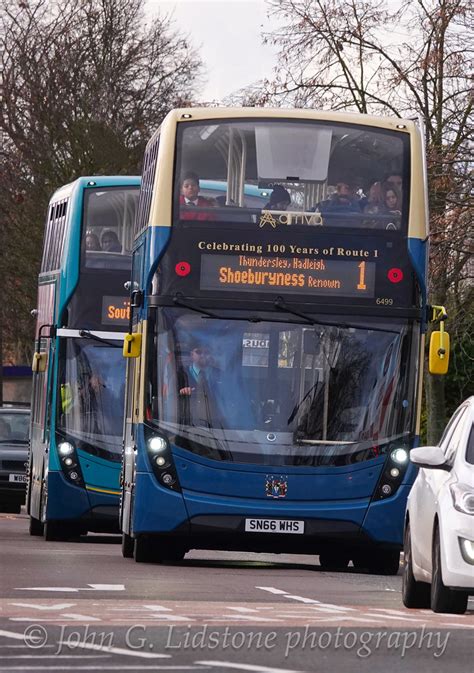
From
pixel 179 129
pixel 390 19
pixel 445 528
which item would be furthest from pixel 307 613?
pixel 390 19

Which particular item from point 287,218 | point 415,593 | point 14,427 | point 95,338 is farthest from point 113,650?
point 14,427

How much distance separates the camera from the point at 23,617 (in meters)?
12.7

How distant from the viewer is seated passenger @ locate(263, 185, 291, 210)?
63.4 feet

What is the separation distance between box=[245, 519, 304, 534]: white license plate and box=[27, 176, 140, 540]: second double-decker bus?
5.67 m

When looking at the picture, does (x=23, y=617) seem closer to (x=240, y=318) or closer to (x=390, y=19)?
(x=240, y=318)

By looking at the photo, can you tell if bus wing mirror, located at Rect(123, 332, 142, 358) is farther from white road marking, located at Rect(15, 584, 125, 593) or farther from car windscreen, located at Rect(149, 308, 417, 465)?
white road marking, located at Rect(15, 584, 125, 593)

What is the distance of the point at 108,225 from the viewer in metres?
25.1

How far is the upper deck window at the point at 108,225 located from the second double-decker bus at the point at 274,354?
5.41 meters

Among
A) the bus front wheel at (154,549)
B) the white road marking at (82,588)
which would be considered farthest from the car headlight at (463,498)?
the bus front wheel at (154,549)

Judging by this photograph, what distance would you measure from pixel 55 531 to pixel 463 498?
12419 mm

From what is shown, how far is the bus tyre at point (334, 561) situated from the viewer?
69.8 feet

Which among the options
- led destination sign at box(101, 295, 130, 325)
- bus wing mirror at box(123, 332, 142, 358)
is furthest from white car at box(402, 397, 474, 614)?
led destination sign at box(101, 295, 130, 325)

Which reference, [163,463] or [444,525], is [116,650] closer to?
[444,525]

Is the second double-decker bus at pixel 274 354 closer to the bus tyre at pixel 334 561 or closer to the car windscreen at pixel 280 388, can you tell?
the car windscreen at pixel 280 388
